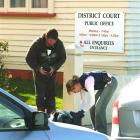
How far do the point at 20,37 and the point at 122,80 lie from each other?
19.2ft

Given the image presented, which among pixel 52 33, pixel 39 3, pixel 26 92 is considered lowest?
pixel 26 92

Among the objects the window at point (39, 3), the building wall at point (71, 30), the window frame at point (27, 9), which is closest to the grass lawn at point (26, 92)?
the building wall at point (71, 30)

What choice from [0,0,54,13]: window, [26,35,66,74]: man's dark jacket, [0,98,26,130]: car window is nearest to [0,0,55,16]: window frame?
[0,0,54,13]: window

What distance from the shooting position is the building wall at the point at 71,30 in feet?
48.4

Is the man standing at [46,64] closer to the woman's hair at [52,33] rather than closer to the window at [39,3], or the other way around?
the woman's hair at [52,33]

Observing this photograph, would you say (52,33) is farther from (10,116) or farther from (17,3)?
(17,3)

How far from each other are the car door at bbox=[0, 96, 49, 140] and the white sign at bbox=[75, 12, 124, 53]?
9899 millimetres

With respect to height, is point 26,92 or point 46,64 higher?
point 46,64

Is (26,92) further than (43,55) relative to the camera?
Yes

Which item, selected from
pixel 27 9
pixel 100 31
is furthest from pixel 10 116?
pixel 27 9

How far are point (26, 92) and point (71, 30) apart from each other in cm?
247

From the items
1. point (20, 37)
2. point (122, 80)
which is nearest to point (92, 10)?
point (20, 37)

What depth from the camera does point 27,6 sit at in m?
16.3

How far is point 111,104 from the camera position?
35.9 ft
